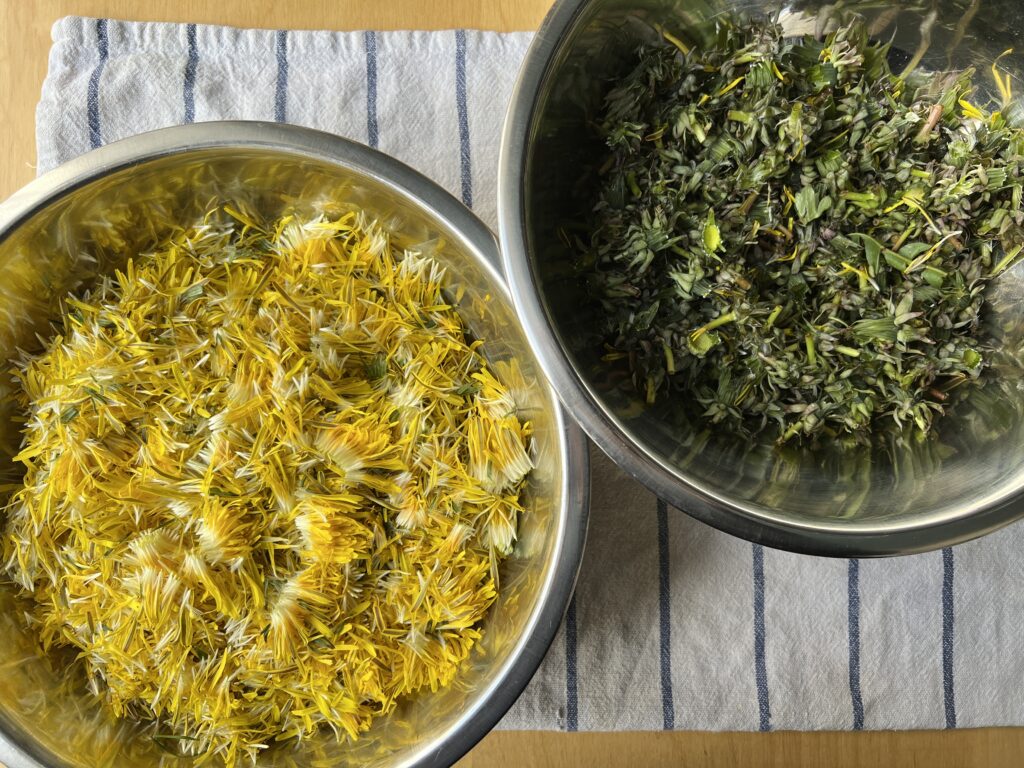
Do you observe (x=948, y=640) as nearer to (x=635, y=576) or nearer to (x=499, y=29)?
(x=635, y=576)

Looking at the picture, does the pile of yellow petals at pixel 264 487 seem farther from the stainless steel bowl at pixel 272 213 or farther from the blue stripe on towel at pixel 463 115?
the blue stripe on towel at pixel 463 115

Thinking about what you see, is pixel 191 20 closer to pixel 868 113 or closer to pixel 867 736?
pixel 868 113

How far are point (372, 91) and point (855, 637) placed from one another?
1070mm

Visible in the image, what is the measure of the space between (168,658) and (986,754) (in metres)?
1.15

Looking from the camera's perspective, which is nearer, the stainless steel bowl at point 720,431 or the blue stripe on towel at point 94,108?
the stainless steel bowl at point 720,431

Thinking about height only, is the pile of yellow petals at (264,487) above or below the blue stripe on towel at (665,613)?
above

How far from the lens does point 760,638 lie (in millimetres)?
1107

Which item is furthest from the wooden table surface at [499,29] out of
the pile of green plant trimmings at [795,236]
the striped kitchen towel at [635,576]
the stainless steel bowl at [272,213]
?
the pile of green plant trimmings at [795,236]

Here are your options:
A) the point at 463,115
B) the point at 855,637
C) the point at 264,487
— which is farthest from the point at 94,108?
the point at 855,637

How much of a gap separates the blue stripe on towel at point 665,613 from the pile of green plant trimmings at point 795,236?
0.24 meters

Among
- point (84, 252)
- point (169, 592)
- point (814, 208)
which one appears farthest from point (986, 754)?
point (84, 252)

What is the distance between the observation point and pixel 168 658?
0.88 m

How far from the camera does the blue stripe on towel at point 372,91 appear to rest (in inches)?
44.3

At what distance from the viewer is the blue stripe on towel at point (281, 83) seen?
1.12 meters
